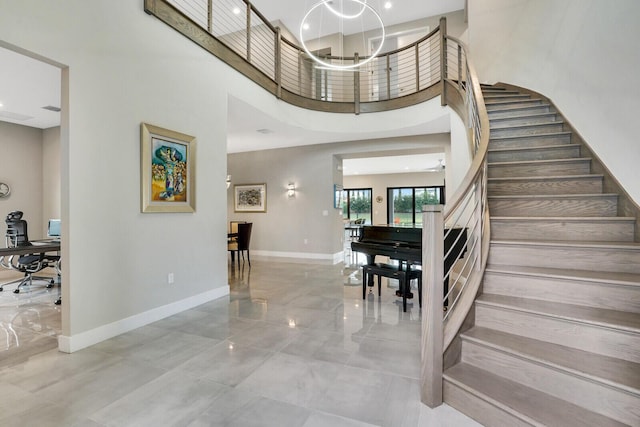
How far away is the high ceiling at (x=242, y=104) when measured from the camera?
3752mm

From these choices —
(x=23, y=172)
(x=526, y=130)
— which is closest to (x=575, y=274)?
(x=526, y=130)

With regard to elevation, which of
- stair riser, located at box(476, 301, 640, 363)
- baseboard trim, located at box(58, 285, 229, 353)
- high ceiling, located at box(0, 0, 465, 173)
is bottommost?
baseboard trim, located at box(58, 285, 229, 353)

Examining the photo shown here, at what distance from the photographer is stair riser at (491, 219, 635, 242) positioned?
2.46 meters

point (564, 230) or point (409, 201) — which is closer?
point (564, 230)

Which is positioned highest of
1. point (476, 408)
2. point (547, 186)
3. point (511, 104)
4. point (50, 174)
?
point (511, 104)

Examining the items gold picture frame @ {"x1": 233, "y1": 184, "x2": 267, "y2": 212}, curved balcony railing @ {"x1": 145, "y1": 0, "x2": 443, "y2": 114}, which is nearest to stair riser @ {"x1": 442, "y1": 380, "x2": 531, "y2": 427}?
curved balcony railing @ {"x1": 145, "y1": 0, "x2": 443, "y2": 114}

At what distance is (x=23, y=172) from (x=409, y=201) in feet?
42.4

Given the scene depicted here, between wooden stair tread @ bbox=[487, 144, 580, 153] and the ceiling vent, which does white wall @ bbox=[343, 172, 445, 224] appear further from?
the ceiling vent

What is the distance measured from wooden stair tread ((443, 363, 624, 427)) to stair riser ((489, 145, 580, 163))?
2643 millimetres

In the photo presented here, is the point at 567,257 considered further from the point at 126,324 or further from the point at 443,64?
the point at 443,64

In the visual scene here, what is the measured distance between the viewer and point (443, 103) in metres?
5.29

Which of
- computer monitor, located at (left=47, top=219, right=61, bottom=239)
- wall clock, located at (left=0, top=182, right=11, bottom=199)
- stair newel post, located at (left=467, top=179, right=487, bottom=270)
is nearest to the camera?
stair newel post, located at (left=467, top=179, right=487, bottom=270)

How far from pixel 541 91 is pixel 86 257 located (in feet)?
19.0

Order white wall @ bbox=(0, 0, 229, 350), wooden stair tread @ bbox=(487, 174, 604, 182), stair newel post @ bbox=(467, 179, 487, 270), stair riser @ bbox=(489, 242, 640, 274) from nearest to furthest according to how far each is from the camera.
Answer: stair riser @ bbox=(489, 242, 640, 274) → stair newel post @ bbox=(467, 179, 487, 270) → white wall @ bbox=(0, 0, 229, 350) → wooden stair tread @ bbox=(487, 174, 604, 182)
